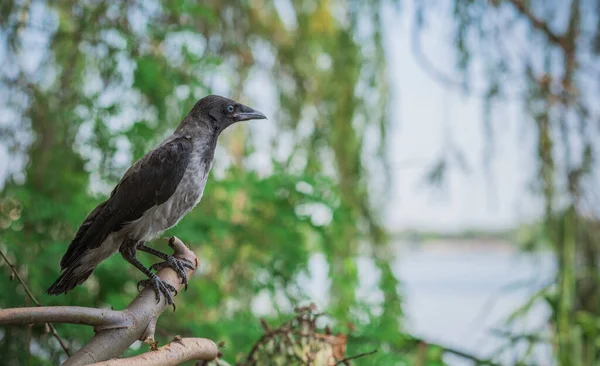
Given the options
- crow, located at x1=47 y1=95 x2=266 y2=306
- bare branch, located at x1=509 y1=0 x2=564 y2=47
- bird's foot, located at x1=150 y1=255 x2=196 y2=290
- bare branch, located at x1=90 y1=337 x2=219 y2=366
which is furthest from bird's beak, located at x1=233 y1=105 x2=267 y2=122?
bare branch, located at x1=509 y1=0 x2=564 y2=47

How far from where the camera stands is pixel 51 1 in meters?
2.03

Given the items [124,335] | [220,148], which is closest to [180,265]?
[124,335]

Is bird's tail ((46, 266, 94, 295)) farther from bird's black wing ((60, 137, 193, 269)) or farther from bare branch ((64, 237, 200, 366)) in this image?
bare branch ((64, 237, 200, 366))

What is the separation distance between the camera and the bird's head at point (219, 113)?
108cm

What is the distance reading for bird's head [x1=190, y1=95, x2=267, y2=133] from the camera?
3.54 feet

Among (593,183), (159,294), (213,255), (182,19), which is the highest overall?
(182,19)

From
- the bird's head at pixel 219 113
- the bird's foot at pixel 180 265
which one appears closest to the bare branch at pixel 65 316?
the bird's foot at pixel 180 265

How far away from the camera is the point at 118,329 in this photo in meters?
0.79

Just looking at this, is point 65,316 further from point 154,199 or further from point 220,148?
point 220,148

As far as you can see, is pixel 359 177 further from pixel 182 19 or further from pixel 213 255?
pixel 182 19

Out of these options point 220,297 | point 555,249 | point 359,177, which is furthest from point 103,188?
point 555,249

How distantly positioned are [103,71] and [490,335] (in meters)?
1.28

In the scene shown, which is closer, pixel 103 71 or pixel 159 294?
pixel 159 294

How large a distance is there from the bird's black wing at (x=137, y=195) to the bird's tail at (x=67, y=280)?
0.04 feet
